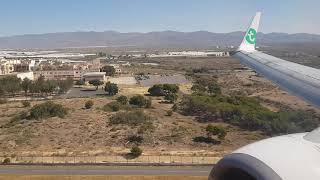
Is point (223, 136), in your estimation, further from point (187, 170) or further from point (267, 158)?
point (267, 158)

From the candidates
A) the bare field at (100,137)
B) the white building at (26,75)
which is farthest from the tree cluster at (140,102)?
the white building at (26,75)

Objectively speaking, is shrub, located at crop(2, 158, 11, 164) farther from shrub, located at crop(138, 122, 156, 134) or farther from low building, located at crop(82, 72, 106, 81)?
low building, located at crop(82, 72, 106, 81)

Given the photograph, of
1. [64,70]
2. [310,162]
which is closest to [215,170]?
[310,162]

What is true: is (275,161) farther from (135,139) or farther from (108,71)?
(108,71)

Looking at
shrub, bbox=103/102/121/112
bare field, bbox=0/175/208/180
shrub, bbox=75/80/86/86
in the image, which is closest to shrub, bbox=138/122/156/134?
shrub, bbox=103/102/121/112

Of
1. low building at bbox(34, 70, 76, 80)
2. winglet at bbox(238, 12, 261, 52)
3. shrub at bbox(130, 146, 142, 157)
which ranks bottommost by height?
low building at bbox(34, 70, 76, 80)

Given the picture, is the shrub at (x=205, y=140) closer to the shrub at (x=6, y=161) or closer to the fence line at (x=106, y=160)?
the fence line at (x=106, y=160)
